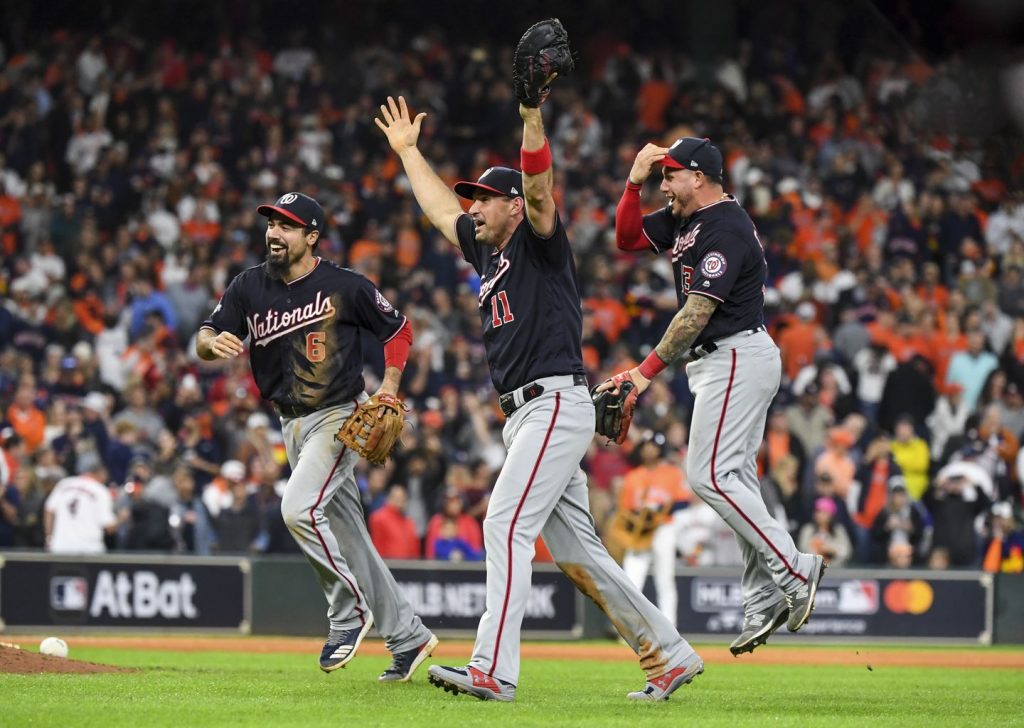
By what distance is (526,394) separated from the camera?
23.1 feet

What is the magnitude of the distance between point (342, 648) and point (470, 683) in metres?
1.39

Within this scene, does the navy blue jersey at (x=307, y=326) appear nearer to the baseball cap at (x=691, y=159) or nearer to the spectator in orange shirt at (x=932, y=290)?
the baseball cap at (x=691, y=159)

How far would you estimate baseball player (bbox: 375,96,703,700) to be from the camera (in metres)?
6.83

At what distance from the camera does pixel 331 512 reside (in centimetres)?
816

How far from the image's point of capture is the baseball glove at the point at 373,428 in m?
7.80

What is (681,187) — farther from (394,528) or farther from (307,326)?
(394,528)

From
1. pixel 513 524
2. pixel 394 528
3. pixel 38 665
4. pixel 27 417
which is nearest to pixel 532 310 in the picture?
pixel 513 524

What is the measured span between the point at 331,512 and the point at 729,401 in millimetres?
2102

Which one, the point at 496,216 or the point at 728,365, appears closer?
the point at 496,216

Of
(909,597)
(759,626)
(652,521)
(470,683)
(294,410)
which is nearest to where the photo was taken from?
(470,683)

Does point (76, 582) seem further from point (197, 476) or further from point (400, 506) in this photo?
point (400, 506)

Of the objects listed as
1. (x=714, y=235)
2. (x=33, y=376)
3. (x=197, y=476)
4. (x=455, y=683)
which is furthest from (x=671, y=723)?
(x=33, y=376)

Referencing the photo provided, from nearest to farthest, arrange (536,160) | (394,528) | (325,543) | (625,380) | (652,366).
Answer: (536,160) → (625,380) → (652,366) → (325,543) → (394,528)

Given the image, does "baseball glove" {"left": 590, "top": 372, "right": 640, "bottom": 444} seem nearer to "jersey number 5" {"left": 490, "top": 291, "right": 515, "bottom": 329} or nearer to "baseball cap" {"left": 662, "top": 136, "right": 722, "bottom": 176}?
"jersey number 5" {"left": 490, "top": 291, "right": 515, "bottom": 329}
